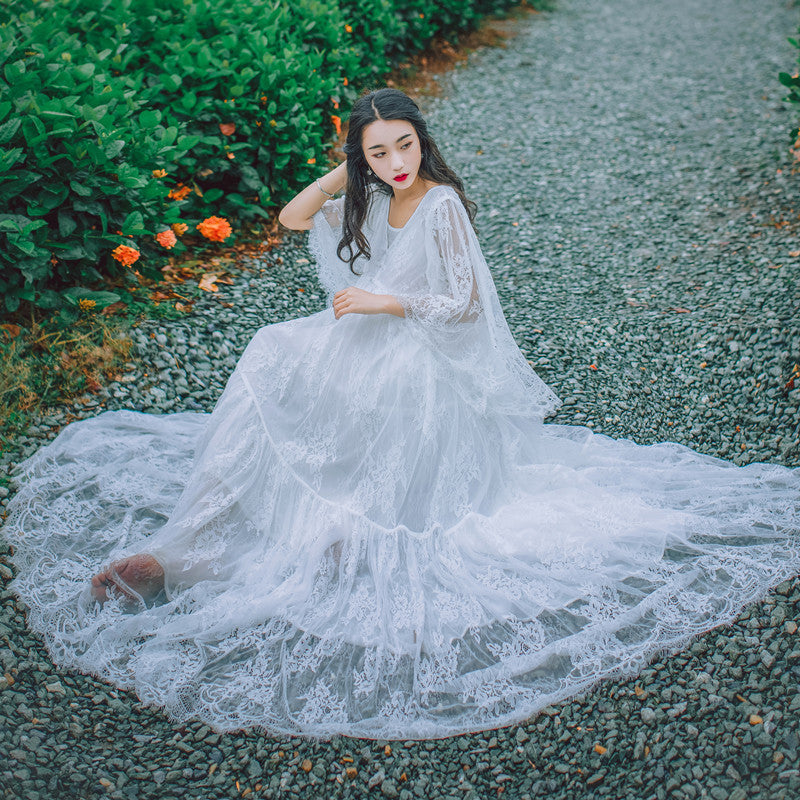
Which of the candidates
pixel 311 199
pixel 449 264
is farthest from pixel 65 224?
pixel 449 264

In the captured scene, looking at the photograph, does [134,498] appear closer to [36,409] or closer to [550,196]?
[36,409]

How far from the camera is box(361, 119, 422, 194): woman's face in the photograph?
2.53 m

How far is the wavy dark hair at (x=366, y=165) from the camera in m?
2.54

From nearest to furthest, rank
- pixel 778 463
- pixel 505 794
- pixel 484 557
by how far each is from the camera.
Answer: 1. pixel 505 794
2. pixel 484 557
3. pixel 778 463

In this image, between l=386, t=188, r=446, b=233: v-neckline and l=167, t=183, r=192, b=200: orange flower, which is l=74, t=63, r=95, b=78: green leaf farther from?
l=386, t=188, r=446, b=233: v-neckline

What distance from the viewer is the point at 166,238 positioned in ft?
12.9

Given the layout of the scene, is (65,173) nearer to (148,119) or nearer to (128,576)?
(148,119)

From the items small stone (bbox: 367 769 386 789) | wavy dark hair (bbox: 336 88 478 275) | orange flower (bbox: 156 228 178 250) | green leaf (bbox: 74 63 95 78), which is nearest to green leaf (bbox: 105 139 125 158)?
orange flower (bbox: 156 228 178 250)

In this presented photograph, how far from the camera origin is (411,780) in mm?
2156

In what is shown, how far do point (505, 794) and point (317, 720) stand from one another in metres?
0.58

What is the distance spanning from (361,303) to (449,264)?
1.10 ft

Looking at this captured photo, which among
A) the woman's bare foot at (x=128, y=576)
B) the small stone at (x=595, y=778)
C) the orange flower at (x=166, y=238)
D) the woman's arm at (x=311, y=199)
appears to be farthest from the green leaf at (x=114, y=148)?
the small stone at (x=595, y=778)

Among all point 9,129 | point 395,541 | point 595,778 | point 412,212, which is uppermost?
point 9,129

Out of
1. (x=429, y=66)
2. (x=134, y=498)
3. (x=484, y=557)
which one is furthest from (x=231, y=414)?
(x=429, y=66)
